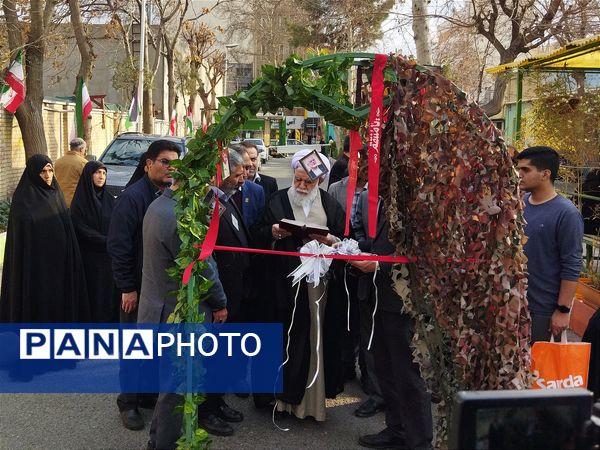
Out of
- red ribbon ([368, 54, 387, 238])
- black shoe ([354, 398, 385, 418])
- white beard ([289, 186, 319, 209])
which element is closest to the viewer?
red ribbon ([368, 54, 387, 238])

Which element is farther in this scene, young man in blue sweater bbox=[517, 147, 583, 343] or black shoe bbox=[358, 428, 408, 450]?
black shoe bbox=[358, 428, 408, 450]

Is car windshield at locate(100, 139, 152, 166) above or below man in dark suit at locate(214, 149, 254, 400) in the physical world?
above

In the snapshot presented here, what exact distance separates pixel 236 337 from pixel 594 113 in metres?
5.93

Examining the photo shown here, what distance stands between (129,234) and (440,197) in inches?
94.6

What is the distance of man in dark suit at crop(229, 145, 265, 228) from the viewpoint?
5762mm

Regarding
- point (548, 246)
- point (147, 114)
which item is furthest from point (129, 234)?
point (147, 114)

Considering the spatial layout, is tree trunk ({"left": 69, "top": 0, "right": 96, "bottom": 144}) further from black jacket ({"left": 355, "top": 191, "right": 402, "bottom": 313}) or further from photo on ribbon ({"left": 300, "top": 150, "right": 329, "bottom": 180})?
black jacket ({"left": 355, "top": 191, "right": 402, "bottom": 313})

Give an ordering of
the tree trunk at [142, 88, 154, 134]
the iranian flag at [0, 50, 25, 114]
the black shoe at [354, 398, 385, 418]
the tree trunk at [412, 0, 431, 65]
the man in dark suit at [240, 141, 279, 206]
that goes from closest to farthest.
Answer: the black shoe at [354, 398, 385, 418]
the man in dark suit at [240, 141, 279, 206]
the tree trunk at [412, 0, 431, 65]
the iranian flag at [0, 50, 25, 114]
the tree trunk at [142, 88, 154, 134]

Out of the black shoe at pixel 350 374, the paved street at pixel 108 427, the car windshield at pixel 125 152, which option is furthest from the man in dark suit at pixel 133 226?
the car windshield at pixel 125 152

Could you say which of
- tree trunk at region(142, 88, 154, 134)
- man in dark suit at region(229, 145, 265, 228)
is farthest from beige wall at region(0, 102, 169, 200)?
man in dark suit at region(229, 145, 265, 228)

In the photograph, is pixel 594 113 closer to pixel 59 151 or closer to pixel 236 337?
pixel 236 337

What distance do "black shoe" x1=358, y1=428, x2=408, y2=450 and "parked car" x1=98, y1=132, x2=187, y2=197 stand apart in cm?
919

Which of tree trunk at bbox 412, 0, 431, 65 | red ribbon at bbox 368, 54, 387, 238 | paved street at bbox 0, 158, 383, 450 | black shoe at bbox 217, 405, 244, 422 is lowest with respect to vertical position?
paved street at bbox 0, 158, 383, 450

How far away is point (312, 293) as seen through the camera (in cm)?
487
